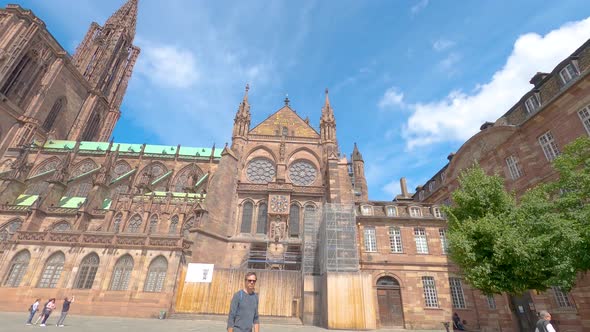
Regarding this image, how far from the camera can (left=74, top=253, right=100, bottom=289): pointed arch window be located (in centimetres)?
1872

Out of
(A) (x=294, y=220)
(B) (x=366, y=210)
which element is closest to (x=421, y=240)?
(B) (x=366, y=210)

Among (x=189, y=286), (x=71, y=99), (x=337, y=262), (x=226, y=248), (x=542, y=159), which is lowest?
(x=189, y=286)

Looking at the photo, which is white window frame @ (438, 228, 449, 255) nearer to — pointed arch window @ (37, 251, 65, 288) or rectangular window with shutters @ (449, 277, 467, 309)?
rectangular window with shutters @ (449, 277, 467, 309)

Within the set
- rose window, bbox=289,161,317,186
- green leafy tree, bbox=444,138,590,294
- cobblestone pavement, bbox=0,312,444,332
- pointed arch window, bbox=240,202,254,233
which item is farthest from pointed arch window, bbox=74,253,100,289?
green leafy tree, bbox=444,138,590,294

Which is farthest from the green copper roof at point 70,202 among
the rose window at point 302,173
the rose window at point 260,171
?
the rose window at point 302,173

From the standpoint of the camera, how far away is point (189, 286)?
18250 mm

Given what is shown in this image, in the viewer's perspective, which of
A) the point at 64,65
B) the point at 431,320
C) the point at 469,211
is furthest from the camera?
the point at 64,65

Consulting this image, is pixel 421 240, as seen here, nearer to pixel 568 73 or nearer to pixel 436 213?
pixel 436 213

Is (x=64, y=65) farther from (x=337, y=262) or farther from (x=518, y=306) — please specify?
(x=518, y=306)

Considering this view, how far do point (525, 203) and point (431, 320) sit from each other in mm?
10697

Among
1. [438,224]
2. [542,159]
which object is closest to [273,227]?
[438,224]

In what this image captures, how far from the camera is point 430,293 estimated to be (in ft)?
62.2

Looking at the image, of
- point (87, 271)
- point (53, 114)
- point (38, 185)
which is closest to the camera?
point (87, 271)

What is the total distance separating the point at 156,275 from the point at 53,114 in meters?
43.3
